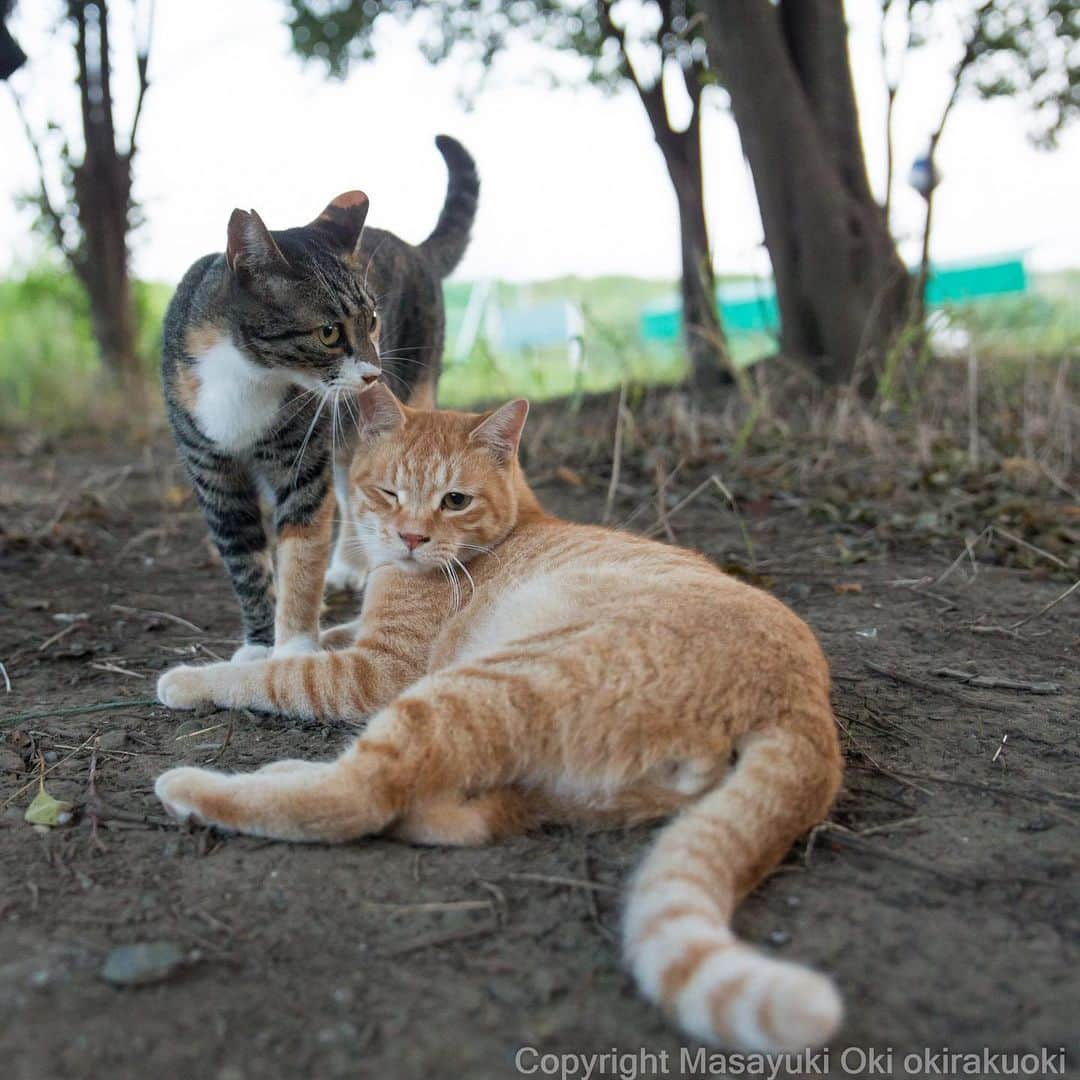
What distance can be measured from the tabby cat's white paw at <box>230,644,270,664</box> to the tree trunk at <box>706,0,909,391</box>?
159 inches

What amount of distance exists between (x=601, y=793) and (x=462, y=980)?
1.98ft

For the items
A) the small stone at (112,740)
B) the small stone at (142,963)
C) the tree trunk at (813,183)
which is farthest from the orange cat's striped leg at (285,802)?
the tree trunk at (813,183)

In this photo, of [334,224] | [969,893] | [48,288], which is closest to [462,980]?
[969,893]

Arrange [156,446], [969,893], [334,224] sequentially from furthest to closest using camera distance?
[156,446], [334,224], [969,893]

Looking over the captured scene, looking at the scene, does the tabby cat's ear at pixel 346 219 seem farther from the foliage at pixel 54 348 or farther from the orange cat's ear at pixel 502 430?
the foliage at pixel 54 348

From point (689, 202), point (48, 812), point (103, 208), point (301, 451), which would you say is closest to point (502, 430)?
point (301, 451)

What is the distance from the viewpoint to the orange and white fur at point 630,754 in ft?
5.49

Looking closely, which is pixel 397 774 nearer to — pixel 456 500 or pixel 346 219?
pixel 456 500

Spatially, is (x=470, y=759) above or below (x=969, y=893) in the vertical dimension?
above

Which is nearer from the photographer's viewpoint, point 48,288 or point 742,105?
point 742,105

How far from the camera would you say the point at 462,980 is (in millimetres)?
1815

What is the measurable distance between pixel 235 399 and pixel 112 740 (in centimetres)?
130

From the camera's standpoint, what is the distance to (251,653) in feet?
12.4

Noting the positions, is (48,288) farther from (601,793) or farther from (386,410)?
(601,793)
